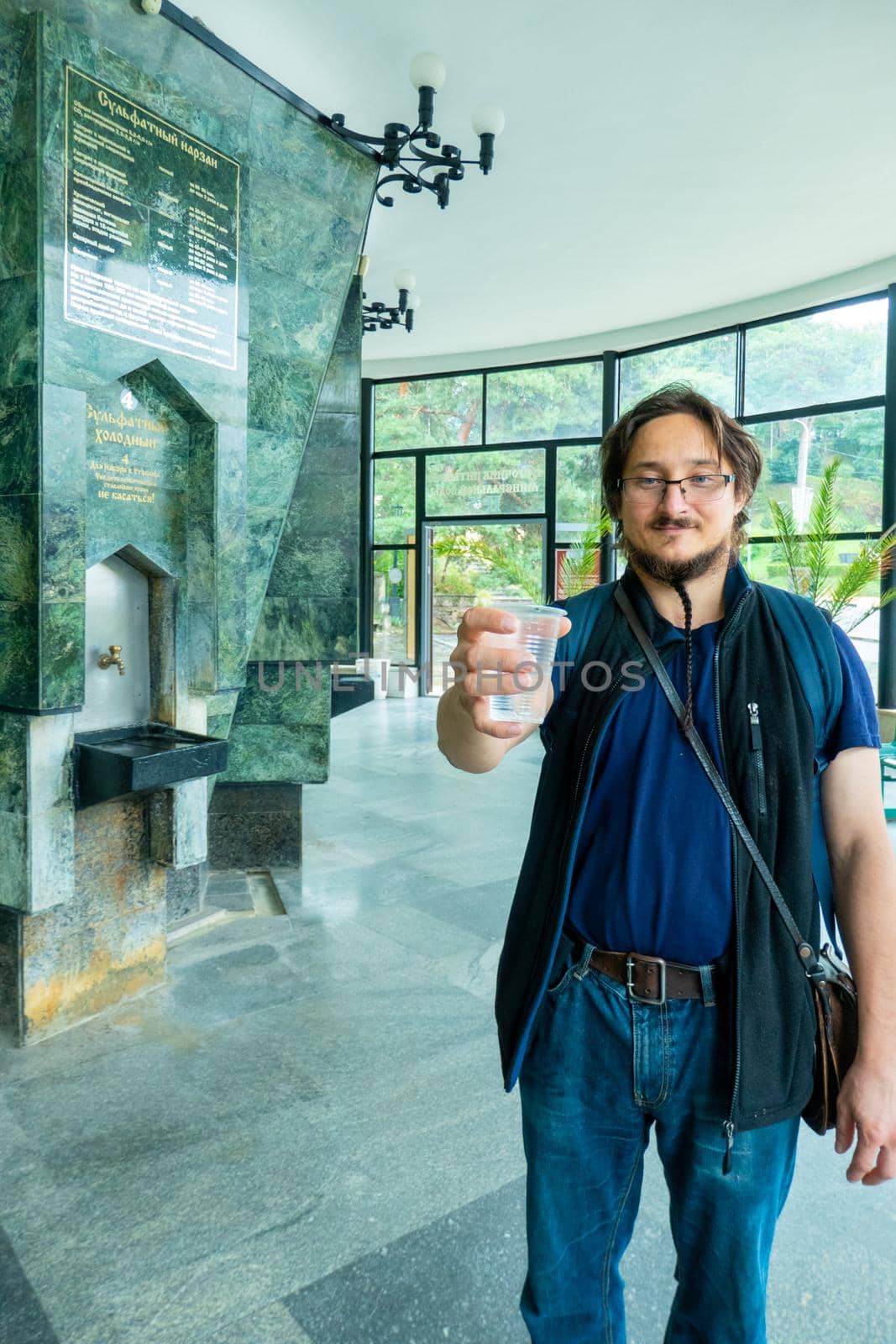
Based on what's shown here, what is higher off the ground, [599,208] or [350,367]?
[599,208]

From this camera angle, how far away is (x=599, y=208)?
6926 millimetres

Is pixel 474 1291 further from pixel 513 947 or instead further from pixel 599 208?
pixel 599 208

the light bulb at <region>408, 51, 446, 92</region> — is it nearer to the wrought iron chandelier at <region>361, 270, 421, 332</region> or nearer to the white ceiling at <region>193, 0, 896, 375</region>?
the white ceiling at <region>193, 0, 896, 375</region>

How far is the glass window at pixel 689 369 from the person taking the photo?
9531 mm

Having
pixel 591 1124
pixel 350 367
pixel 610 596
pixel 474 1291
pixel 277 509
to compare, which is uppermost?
pixel 350 367

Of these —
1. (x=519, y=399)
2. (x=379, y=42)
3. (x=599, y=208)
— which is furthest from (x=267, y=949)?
(x=519, y=399)

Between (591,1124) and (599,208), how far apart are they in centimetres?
715

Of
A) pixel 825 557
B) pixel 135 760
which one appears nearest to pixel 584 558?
pixel 825 557

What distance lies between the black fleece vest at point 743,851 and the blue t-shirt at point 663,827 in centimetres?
3

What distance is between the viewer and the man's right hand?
1.18 m

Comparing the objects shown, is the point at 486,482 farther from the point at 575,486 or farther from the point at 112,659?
the point at 112,659

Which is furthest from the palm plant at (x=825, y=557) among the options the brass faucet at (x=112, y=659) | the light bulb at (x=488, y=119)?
the brass faucet at (x=112, y=659)

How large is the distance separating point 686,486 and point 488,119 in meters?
4.76

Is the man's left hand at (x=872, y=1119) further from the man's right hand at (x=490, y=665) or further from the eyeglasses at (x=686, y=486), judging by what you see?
the eyeglasses at (x=686, y=486)
